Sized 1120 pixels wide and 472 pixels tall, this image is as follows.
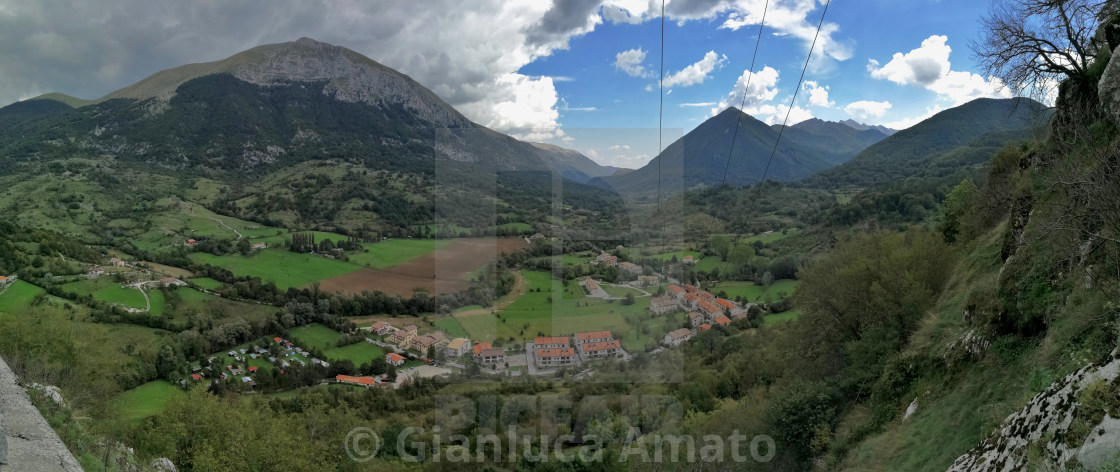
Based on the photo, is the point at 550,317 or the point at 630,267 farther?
the point at 630,267

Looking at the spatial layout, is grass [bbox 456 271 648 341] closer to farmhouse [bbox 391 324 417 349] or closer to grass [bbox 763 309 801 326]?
grass [bbox 763 309 801 326]

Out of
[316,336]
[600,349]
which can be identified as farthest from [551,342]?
[316,336]

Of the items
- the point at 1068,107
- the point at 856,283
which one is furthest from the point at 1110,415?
the point at 856,283

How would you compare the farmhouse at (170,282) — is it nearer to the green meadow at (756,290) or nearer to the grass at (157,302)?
the grass at (157,302)

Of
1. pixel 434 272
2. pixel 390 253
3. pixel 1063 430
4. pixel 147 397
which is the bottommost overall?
pixel 147 397

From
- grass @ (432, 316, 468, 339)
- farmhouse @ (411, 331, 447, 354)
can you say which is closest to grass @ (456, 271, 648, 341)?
grass @ (432, 316, 468, 339)

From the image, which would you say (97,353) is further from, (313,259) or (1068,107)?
(313,259)

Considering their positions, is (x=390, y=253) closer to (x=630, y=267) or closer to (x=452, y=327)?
(x=452, y=327)

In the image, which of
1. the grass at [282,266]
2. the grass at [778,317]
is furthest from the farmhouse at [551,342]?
the grass at [282,266]
